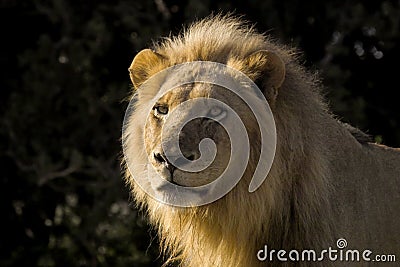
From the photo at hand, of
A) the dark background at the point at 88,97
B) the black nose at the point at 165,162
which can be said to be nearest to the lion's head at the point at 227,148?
the black nose at the point at 165,162

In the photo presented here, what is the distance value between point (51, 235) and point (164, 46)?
442cm

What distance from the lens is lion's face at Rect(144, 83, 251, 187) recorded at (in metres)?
3.20

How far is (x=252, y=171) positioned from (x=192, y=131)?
0.31m

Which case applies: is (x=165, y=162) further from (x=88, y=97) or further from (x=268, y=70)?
(x=88, y=97)

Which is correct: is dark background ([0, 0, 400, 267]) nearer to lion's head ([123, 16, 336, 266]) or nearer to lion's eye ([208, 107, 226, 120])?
lion's head ([123, 16, 336, 266])

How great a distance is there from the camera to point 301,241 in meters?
3.49

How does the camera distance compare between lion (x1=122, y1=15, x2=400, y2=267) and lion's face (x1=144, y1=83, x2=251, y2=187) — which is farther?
lion (x1=122, y1=15, x2=400, y2=267)

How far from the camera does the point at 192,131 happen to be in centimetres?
323

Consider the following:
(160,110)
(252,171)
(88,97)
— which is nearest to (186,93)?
(160,110)

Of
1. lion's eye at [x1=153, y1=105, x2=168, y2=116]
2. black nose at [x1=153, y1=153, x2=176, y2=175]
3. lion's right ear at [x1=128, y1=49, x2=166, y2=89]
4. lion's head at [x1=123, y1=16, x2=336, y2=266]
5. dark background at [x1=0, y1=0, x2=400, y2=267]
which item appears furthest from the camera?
dark background at [x1=0, y1=0, x2=400, y2=267]

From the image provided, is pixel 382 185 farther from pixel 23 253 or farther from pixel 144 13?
pixel 23 253

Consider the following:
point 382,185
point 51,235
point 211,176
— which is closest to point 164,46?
point 211,176

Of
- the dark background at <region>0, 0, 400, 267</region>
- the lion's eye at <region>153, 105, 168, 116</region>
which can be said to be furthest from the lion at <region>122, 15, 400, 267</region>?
the dark background at <region>0, 0, 400, 267</region>

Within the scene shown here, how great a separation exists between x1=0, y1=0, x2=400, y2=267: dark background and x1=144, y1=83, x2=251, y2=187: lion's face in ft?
13.1
